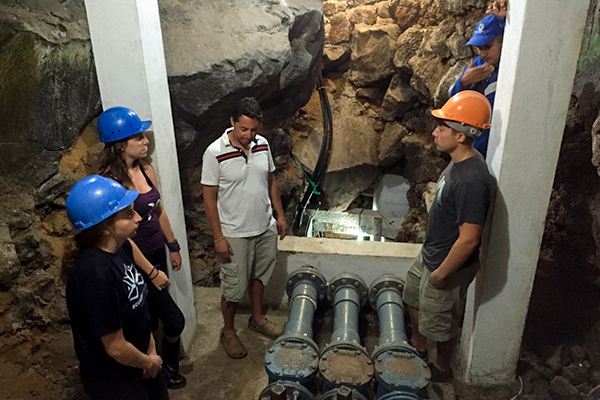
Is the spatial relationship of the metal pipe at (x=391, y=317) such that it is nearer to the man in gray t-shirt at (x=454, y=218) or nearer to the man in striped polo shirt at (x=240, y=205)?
the man in gray t-shirt at (x=454, y=218)

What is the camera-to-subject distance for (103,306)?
166 cm

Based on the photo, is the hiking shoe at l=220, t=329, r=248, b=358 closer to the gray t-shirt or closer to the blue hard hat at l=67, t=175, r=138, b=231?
the gray t-shirt

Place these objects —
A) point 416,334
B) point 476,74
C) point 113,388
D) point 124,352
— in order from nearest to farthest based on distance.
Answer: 1. point 124,352
2. point 113,388
3. point 476,74
4. point 416,334

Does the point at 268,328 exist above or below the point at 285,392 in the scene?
below

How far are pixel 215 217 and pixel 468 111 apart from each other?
1.85 m

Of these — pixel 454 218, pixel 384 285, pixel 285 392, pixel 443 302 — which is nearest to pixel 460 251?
pixel 454 218

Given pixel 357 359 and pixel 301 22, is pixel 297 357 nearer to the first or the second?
pixel 357 359

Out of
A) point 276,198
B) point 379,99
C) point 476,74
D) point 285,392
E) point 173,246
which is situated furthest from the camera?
point 379,99

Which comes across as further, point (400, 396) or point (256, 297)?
point (256, 297)

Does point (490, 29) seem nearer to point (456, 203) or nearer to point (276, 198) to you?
point (456, 203)

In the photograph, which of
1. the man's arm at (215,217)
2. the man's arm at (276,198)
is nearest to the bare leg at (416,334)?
the man's arm at (276,198)

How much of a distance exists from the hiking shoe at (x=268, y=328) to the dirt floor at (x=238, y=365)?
0.16 ft

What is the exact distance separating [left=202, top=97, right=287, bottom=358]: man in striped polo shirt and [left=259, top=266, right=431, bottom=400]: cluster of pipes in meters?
0.50

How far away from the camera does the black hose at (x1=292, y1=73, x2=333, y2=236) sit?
22.4 ft
